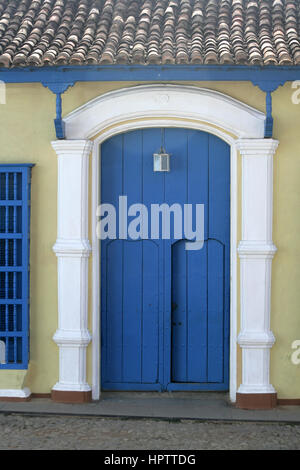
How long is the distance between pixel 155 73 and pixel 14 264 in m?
2.88

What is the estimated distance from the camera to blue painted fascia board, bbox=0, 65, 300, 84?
7984 mm

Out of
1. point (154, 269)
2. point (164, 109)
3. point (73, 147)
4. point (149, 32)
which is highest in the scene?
point (149, 32)

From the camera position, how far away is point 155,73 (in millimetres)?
8086

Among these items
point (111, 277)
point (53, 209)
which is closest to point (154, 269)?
point (111, 277)

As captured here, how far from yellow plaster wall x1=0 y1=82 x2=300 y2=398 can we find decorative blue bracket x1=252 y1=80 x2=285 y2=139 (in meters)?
0.24

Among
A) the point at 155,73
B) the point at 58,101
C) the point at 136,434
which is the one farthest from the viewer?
the point at 58,101

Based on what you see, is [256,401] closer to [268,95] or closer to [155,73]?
[268,95]

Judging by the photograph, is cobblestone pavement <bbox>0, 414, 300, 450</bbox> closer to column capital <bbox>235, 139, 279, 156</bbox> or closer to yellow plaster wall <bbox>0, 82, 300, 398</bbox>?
yellow plaster wall <bbox>0, 82, 300, 398</bbox>

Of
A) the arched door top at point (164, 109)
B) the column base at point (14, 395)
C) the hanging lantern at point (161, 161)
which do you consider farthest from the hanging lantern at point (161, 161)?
the column base at point (14, 395)

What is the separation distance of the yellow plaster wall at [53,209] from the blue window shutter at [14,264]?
0.17 meters

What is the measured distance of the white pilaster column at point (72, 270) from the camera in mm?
8367

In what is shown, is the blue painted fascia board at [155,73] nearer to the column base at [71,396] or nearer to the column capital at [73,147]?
the column capital at [73,147]

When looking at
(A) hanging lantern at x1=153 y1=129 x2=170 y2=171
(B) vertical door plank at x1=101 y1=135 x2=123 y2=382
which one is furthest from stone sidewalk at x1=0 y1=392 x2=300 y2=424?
(A) hanging lantern at x1=153 y1=129 x2=170 y2=171
